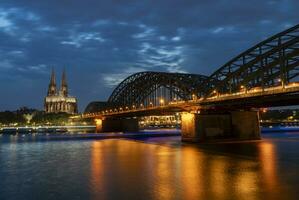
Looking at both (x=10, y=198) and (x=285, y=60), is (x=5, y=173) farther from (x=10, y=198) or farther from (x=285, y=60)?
(x=285, y=60)

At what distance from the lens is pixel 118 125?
155 m

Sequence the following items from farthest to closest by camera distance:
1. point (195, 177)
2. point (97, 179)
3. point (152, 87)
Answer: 1. point (152, 87)
2. point (97, 179)
3. point (195, 177)

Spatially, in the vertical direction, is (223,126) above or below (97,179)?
above

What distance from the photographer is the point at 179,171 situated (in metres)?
32.4

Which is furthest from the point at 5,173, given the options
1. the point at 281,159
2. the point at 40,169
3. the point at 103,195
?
the point at 281,159

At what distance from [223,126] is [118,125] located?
84.3m

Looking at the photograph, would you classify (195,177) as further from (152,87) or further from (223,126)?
(152,87)

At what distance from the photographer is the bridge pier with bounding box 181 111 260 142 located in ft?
241

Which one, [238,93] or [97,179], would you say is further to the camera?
[238,93]

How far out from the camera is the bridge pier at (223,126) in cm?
7344

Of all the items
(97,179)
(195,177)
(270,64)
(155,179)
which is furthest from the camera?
(270,64)

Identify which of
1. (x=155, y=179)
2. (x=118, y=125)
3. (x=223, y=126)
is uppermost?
(x=118, y=125)

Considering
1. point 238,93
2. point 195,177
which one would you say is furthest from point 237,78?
point 195,177

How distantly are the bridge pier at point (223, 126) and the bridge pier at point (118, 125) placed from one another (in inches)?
3047
